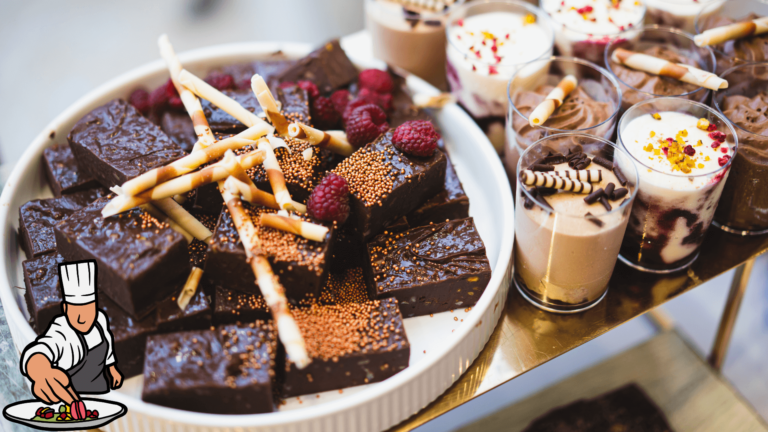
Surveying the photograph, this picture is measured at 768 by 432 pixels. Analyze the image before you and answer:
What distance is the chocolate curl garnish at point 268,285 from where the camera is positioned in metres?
1.41

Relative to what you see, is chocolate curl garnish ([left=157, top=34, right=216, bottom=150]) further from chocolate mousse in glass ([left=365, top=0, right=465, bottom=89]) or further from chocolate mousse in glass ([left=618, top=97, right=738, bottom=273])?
chocolate mousse in glass ([left=618, top=97, right=738, bottom=273])

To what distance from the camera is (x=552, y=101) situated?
1854 millimetres

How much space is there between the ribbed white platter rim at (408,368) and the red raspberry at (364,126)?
0.30 m

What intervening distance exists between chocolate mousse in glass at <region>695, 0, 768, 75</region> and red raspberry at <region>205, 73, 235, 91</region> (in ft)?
5.64

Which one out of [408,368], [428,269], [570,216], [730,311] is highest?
[570,216]

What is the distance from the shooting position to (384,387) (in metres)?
1.43

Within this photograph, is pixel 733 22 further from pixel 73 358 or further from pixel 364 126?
pixel 73 358

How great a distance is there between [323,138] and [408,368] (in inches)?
30.3

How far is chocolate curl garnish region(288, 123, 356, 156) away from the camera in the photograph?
1.74 meters

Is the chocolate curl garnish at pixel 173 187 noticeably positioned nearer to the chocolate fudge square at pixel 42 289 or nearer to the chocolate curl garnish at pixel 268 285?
the chocolate curl garnish at pixel 268 285

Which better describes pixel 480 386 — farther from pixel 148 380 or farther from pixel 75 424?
pixel 75 424

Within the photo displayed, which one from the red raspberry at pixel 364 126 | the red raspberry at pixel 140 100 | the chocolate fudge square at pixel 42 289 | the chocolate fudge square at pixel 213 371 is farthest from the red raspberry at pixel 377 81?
the chocolate fudge square at pixel 42 289

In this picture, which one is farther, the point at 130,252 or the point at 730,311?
the point at 730,311

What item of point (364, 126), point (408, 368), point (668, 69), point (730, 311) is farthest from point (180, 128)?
point (730, 311)
